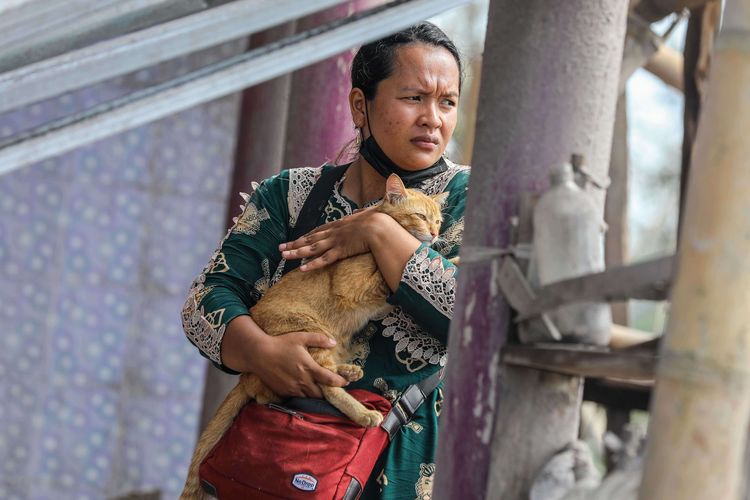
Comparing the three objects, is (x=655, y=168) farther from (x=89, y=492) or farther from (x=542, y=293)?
(x=542, y=293)

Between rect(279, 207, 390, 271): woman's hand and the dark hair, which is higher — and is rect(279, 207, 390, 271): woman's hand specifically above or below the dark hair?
below

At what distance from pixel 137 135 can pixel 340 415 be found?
2.89 meters

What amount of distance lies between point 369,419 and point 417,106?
2.35ft

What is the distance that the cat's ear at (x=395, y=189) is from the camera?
228cm

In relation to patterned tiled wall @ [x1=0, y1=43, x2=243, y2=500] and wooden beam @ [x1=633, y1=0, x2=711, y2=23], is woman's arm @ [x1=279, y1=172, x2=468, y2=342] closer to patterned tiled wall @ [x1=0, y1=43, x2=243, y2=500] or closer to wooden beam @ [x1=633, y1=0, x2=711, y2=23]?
wooden beam @ [x1=633, y1=0, x2=711, y2=23]

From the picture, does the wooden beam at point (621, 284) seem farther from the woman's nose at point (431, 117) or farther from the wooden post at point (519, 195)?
the woman's nose at point (431, 117)

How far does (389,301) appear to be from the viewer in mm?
2197

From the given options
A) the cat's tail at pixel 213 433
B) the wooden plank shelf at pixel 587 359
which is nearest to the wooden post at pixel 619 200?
the cat's tail at pixel 213 433

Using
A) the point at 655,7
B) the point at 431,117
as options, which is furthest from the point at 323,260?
the point at 655,7

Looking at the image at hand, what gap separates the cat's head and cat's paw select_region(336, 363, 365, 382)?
0.32 meters

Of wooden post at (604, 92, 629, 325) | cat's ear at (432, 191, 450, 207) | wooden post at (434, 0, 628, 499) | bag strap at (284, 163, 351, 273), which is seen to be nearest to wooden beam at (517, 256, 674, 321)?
wooden post at (434, 0, 628, 499)

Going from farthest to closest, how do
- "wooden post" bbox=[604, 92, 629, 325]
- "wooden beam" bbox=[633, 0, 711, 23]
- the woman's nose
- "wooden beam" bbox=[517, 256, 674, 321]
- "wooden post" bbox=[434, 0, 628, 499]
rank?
"wooden post" bbox=[604, 92, 629, 325] → "wooden beam" bbox=[633, 0, 711, 23] → the woman's nose → "wooden post" bbox=[434, 0, 628, 499] → "wooden beam" bbox=[517, 256, 674, 321]

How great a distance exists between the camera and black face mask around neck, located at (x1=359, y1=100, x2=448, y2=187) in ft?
7.82

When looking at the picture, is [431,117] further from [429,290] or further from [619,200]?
[619,200]
